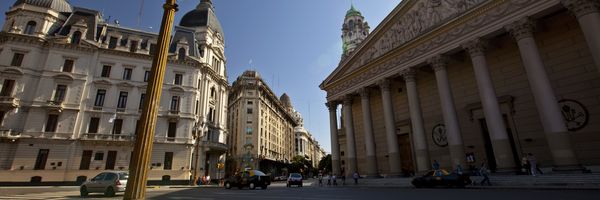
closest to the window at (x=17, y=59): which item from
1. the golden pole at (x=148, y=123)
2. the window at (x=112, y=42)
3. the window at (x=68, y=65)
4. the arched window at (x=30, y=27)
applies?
the arched window at (x=30, y=27)

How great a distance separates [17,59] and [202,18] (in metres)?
22.4

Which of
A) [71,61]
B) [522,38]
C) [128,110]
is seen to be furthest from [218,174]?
[522,38]

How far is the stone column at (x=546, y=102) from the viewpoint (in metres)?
12.2

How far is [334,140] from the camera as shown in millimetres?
26656

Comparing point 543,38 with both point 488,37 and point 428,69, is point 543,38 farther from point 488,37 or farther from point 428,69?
point 428,69

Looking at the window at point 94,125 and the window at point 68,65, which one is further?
the window at point 68,65

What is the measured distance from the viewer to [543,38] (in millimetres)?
16688

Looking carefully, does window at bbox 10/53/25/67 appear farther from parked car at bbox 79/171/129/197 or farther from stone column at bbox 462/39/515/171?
stone column at bbox 462/39/515/171

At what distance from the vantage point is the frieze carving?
15.5 metres

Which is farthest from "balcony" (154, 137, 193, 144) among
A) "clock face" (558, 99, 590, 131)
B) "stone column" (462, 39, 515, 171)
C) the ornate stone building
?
"clock face" (558, 99, 590, 131)

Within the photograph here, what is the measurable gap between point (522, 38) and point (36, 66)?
138 feet

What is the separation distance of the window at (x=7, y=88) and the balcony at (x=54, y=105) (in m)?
3.43

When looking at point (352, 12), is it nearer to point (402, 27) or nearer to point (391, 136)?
point (402, 27)

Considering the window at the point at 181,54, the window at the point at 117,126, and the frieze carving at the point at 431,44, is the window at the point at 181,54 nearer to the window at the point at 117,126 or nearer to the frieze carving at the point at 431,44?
the window at the point at 117,126
